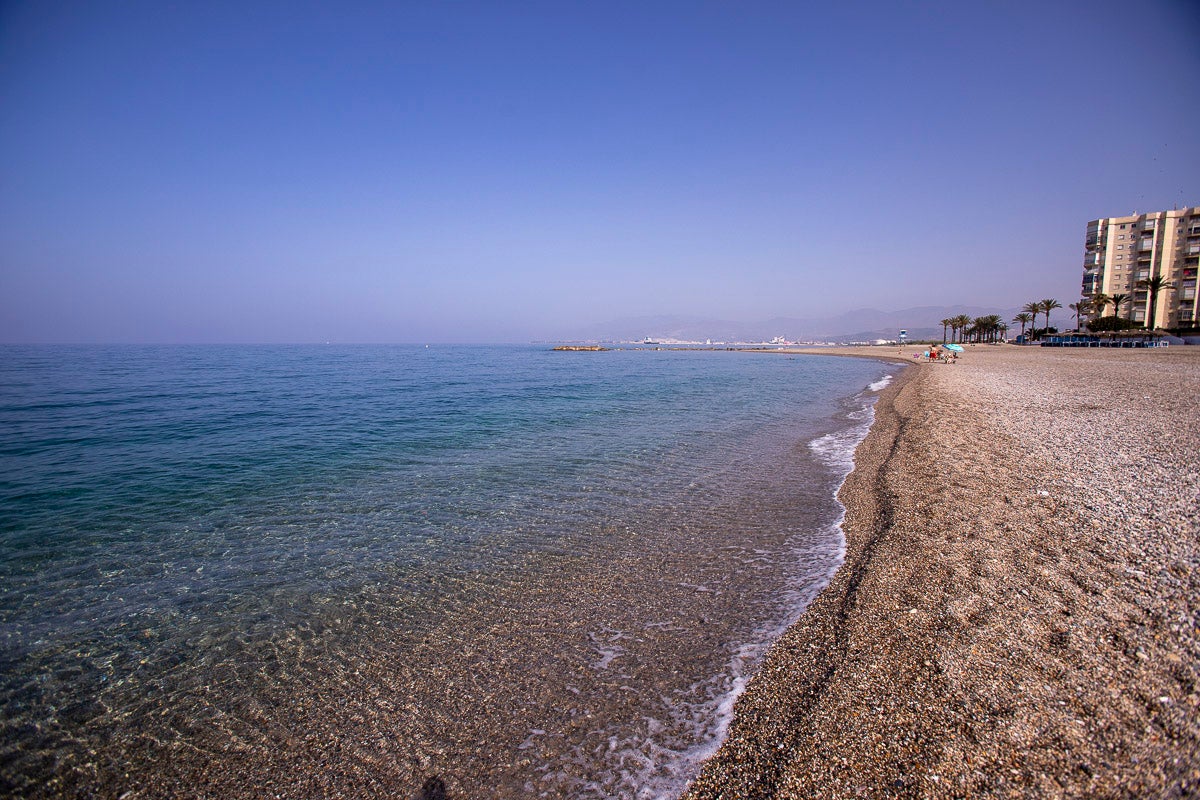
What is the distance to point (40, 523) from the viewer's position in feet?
29.5

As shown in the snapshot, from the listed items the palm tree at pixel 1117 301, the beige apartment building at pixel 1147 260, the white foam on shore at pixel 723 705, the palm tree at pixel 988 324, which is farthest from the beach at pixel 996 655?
the palm tree at pixel 988 324

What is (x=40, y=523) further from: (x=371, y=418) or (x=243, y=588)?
(x=371, y=418)

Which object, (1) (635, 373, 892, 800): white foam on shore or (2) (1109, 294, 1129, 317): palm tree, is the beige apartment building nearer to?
(2) (1109, 294, 1129, 317): palm tree

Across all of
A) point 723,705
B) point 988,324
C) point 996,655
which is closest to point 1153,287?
point 988,324

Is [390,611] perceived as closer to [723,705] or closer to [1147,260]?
[723,705]

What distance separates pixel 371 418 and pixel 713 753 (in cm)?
2083

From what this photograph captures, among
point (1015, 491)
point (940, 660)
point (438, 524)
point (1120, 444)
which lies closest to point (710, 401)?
point (1120, 444)

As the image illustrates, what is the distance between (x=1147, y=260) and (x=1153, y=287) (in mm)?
16732

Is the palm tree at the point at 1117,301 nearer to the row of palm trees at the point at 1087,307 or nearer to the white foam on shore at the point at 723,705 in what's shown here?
the row of palm trees at the point at 1087,307

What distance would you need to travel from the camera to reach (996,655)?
4320 mm

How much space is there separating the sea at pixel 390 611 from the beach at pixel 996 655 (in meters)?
0.62

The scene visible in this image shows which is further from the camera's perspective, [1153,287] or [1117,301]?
[1117,301]

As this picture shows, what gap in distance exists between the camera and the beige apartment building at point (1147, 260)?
87250 mm

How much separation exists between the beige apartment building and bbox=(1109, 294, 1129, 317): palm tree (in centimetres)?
80
